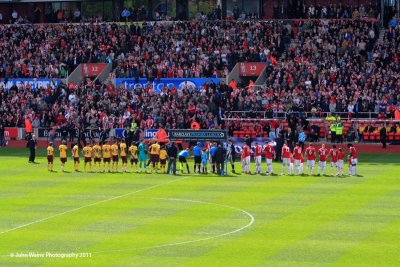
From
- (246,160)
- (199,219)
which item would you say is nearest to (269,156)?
(246,160)

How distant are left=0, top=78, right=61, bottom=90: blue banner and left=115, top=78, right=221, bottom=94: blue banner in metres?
4.89

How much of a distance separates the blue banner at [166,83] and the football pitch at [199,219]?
1976 centimetres

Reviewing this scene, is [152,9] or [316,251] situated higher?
[152,9]

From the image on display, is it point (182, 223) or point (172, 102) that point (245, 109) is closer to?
point (172, 102)

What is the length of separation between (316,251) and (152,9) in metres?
53.3

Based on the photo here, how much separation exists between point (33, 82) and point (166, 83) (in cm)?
1009

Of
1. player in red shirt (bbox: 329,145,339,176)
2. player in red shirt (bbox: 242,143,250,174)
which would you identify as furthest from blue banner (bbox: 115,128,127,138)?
player in red shirt (bbox: 329,145,339,176)

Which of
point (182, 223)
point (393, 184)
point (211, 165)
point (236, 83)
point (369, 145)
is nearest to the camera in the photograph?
point (182, 223)

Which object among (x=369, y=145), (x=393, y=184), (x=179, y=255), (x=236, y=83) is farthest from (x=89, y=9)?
(x=179, y=255)

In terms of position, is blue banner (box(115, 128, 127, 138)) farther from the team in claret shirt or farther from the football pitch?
the football pitch

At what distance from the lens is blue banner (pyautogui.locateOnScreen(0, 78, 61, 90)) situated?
249 ft

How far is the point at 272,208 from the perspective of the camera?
41.2 m

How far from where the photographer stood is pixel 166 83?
240 ft

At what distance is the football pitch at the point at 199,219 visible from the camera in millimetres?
32219
